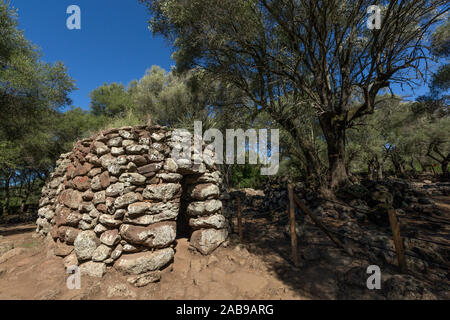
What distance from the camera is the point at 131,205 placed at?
126 inches

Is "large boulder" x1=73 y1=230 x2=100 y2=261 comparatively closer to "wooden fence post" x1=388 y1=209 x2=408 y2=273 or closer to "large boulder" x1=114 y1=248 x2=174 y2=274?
"large boulder" x1=114 y1=248 x2=174 y2=274

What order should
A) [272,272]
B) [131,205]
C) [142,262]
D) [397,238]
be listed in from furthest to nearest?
[131,205] → [272,272] → [142,262] → [397,238]

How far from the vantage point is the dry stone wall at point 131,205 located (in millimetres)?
3066

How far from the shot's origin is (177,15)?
586 cm

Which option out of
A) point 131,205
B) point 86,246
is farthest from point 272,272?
point 86,246

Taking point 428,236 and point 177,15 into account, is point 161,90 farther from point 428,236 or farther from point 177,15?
point 428,236

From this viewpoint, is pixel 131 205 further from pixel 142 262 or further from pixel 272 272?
pixel 272 272

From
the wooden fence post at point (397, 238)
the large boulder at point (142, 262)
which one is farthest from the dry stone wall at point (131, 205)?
the wooden fence post at point (397, 238)

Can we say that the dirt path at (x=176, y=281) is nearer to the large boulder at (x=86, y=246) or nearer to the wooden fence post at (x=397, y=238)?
the large boulder at (x=86, y=246)

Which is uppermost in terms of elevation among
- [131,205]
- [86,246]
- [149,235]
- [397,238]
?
[131,205]

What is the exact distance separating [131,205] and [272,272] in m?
2.74

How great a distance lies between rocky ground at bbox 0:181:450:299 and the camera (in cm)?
251

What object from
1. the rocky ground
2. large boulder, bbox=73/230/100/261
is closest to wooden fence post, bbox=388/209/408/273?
the rocky ground
